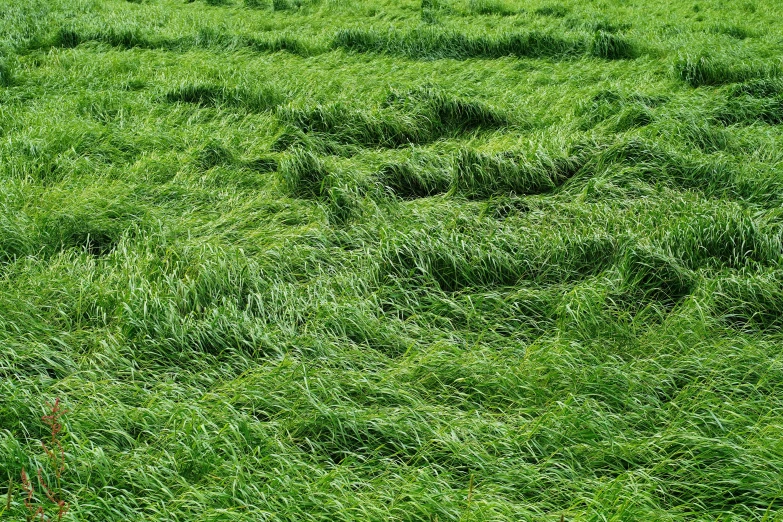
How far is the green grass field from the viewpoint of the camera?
114 inches

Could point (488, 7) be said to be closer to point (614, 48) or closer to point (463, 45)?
point (463, 45)

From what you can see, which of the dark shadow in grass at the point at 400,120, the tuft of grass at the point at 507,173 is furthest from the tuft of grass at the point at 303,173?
the tuft of grass at the point at 507,173

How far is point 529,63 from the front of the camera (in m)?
9.05

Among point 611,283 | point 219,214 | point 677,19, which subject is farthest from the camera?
point 677,19

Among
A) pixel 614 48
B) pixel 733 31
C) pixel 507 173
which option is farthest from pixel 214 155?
pixel 733 31

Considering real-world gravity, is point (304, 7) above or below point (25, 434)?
above

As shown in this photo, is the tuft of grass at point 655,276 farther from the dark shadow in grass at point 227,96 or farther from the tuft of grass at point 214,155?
the dark shadow in grass at point 227,96

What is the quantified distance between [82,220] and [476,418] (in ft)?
9.92

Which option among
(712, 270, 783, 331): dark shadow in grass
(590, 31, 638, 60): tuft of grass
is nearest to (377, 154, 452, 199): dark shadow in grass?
(712, 270, 783, 331): dark shadow in grass

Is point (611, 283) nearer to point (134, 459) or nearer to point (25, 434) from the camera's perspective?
point (134, 459)

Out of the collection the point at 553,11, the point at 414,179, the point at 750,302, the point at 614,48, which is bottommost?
the point at 750,302

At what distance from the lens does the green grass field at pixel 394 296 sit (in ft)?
9.53

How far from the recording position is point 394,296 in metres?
4.18

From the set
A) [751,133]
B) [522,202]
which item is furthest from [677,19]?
[522,202]
